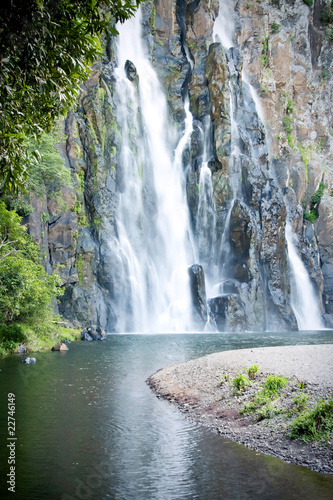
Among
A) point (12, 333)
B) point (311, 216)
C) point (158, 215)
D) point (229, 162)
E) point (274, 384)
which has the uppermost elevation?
point (229, 162)

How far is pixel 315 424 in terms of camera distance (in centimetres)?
760

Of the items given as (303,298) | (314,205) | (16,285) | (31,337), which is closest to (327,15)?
(314,205)

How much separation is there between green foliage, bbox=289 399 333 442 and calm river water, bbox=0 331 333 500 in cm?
84

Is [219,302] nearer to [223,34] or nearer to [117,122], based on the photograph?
[117,122]

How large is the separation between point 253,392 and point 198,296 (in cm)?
3375

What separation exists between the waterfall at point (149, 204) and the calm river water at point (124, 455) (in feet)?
101

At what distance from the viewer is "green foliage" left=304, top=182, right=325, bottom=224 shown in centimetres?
6369

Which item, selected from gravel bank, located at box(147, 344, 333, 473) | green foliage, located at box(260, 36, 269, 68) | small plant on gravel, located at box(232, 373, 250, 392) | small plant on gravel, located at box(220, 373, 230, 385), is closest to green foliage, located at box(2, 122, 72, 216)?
gravel bank, located at box(147, 344, 333, 473)

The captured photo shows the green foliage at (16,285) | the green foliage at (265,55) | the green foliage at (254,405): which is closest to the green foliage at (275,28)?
the green foliage at (265,55)

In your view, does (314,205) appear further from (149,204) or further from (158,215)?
(149,204)

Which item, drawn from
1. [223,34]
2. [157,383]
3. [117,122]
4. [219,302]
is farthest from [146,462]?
[223,34]

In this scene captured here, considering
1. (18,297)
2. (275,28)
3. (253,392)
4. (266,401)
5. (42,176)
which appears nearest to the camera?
(266,401)

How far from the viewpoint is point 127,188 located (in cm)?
4866

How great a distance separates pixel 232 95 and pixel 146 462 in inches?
2311
